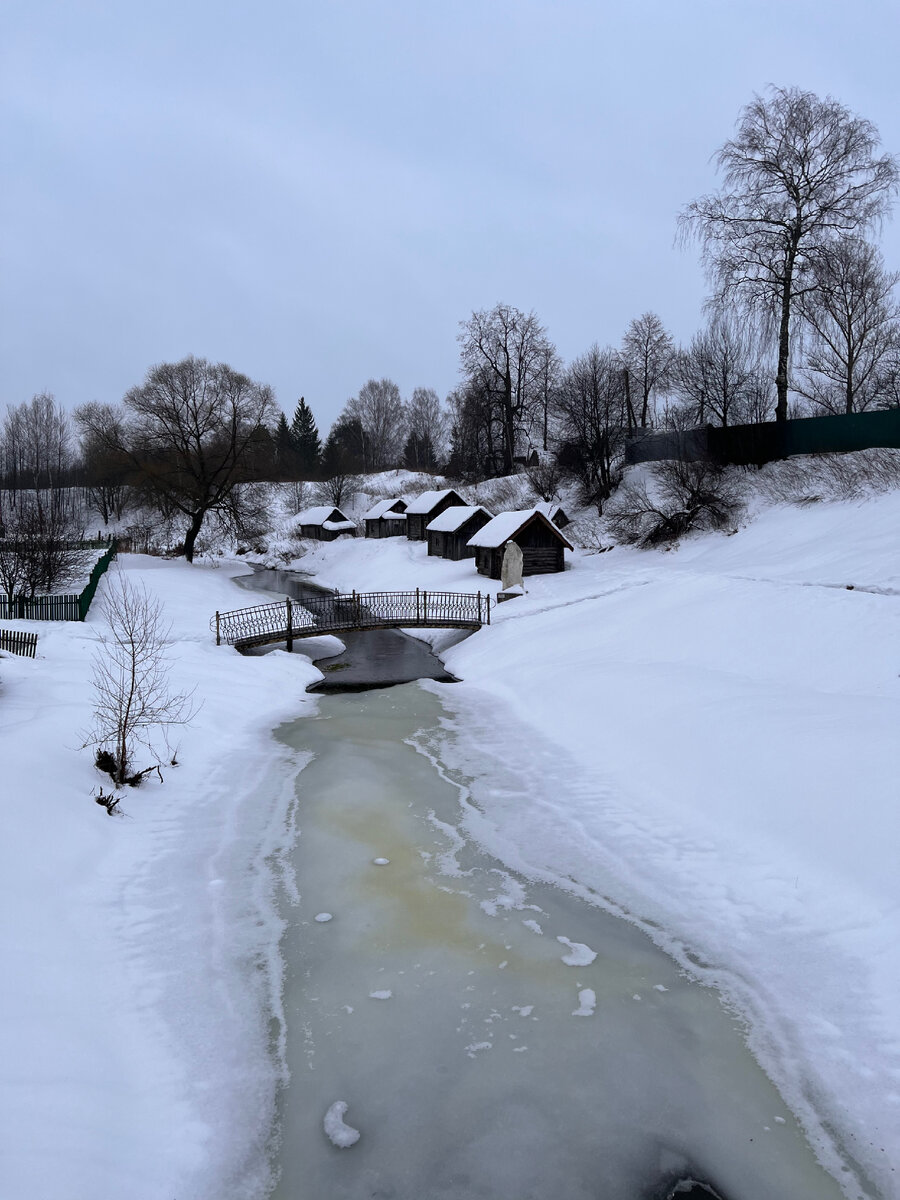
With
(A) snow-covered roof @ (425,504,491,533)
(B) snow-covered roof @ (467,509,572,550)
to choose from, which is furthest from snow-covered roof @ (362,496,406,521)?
(B) snow-covered roof @ (467,509,572,550)

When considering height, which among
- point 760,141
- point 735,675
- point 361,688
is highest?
point 760,141

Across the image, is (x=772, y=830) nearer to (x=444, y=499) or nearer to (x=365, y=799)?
(x=365, y=799)

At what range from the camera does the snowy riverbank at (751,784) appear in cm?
608

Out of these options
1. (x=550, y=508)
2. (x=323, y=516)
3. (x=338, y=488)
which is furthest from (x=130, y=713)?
(x=338, y=488)

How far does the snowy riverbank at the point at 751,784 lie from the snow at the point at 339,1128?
3.25 meters

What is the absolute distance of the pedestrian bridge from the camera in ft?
78.1

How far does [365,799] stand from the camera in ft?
37.4

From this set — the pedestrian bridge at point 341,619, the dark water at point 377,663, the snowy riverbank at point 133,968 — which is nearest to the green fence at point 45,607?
the pedestrian bridge at point 341,619

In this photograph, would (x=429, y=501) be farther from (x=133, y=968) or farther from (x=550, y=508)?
(x=133, y=968)

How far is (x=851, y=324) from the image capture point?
3550cm

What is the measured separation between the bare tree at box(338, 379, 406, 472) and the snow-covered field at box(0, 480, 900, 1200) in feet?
241

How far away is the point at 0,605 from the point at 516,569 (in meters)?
18.6

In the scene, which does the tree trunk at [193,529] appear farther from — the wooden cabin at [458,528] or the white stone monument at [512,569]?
the white stone monument at [512,569]

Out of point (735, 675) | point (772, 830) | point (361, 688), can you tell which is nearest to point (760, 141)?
point (735, 675)
